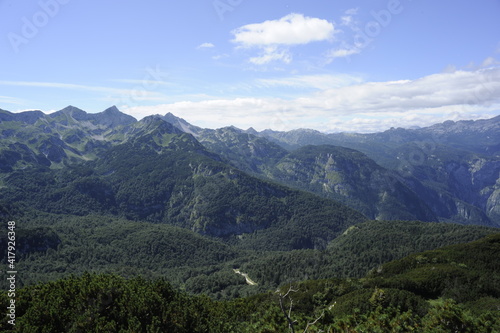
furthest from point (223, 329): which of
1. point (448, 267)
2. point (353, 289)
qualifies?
point (448, 267)

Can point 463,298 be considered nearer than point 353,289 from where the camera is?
Yes

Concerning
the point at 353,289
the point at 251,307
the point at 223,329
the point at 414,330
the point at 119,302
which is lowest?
the point at 353,289

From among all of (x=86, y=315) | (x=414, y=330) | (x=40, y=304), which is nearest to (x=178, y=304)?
(x=86, y=315)

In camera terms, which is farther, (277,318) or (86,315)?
(277,318)

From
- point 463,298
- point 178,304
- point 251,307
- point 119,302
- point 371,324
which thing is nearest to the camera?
point 371,324

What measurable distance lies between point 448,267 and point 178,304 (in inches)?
4806

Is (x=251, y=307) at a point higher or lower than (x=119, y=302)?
lower

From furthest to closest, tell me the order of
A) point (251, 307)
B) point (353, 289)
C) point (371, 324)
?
point (353, 289) < point (251, 307) < point (371, 324)

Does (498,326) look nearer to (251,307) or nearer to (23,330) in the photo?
(251,307)

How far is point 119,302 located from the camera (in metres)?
60.1

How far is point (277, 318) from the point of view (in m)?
63.3

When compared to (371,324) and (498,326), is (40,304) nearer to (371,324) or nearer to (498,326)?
(371,324)

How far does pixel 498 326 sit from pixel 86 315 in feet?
224

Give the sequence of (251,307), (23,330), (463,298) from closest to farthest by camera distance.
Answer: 1. (23,330)
2. (251,307)
3. (463,298)
